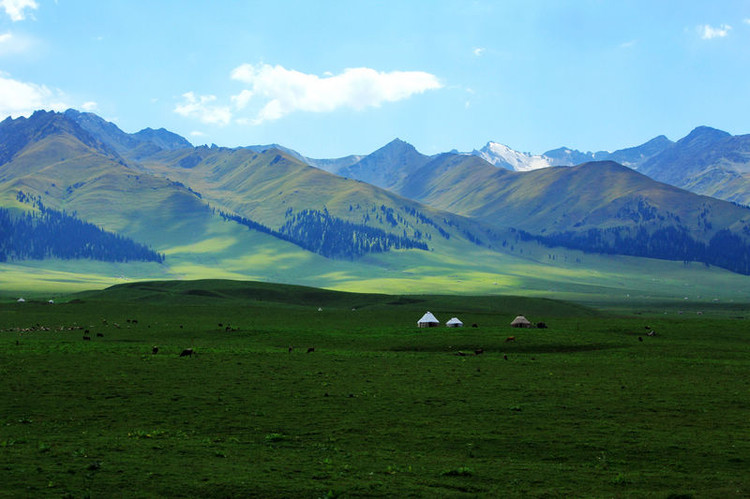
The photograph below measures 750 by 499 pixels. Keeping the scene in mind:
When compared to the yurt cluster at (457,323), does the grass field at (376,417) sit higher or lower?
lower

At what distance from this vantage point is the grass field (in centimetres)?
2659

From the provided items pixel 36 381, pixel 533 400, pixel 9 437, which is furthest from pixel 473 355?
pixel 9 437

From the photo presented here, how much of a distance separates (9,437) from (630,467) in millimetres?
28104

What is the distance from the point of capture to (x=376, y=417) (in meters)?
38.8

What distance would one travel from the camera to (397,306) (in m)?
161

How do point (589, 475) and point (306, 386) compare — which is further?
point (306, 386)

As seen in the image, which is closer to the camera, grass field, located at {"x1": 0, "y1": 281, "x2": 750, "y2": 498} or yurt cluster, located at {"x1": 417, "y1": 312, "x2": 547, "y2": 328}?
grass field, located at {"x1": 0, "y1": 281, "x2": 750, "y2": 498}

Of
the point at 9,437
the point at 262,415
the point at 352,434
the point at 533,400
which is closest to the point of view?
the point at 9,437

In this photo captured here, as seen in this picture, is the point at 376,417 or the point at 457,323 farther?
the point at 457,323

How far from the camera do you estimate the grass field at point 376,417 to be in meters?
26.6

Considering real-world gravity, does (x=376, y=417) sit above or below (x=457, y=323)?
below

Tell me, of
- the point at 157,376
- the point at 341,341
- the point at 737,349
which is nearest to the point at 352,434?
the point at 157,376

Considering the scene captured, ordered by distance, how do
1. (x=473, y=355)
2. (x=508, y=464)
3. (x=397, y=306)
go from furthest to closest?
(x=397, y=306), (x=473, y=355), (x=508, y=464)

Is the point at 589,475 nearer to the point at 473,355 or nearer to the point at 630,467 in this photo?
the point at 630,467
